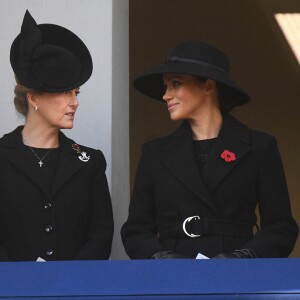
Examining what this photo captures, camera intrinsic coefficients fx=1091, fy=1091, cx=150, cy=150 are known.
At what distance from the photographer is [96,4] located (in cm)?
441

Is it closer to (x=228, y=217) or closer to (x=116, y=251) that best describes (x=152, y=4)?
(x=116, y=251)

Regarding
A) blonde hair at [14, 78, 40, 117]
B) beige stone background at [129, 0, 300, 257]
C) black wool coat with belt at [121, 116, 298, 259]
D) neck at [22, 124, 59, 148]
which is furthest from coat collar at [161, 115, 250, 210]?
beige stone background at [129, 0, 300, 257]

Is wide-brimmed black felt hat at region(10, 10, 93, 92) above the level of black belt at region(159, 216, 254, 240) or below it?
above

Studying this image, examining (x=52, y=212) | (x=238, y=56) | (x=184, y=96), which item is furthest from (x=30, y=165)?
(x=238, y=56)

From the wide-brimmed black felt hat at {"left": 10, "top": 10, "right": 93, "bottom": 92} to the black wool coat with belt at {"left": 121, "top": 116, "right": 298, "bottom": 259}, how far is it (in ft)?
1.29

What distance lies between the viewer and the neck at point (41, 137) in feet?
12.3

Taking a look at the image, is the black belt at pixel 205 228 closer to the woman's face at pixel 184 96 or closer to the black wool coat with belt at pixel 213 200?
the black wool coat with belt at pixel 213 200

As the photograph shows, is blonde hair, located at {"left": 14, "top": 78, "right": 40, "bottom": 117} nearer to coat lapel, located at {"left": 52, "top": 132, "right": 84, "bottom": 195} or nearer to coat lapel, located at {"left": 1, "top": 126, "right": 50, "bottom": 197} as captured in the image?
coat lapel, located at {"left": 1, "top": 126, "right": 50, "bottom": 197}

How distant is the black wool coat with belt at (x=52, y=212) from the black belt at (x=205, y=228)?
0.27 m

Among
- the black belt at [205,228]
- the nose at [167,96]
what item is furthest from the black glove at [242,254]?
the nose at [167,96]

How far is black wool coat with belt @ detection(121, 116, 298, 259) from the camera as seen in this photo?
3.51m

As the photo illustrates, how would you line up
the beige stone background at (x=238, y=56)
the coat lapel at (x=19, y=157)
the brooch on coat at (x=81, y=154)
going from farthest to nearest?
the beige stone background at (x=238, y=56) → the brooch on coat at (x=81, y=154) → the coat lapel at (x=19, y=157)

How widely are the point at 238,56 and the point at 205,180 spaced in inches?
156

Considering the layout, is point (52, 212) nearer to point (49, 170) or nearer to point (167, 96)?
point (49, 170)
